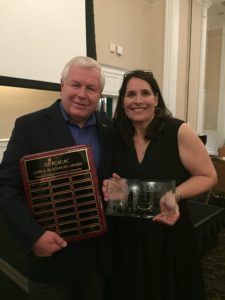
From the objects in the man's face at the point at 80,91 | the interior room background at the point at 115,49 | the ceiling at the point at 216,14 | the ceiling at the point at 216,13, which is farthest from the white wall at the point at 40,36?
the ceiling at the point at 216,14

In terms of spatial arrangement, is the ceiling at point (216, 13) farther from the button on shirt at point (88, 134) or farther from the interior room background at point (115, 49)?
the button on shirt at point (88, 134)

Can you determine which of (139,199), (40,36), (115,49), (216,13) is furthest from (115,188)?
(216,13)

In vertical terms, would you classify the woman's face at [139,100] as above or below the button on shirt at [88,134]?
above

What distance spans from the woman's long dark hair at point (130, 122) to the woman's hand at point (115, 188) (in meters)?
0.23

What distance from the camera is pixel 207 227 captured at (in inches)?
87.0

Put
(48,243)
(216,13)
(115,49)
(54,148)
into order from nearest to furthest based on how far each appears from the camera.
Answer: (48,243), (54,148), (115,49), (216,13)

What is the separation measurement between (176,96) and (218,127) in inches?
101

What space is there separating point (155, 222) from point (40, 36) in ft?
5.36

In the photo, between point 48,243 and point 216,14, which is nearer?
point 48,243

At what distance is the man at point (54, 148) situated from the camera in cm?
90

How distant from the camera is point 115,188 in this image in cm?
103

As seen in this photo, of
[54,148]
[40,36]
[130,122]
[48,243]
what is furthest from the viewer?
[40,36]

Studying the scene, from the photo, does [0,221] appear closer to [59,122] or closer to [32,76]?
[59,122]

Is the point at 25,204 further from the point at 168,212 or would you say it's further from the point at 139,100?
the point at 139,100
